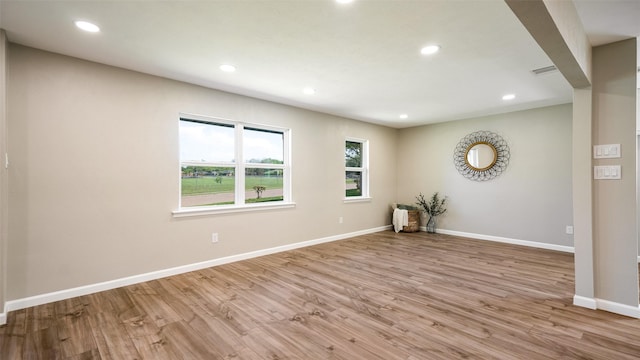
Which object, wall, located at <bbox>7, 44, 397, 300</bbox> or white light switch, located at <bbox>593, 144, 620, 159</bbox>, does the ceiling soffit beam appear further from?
wall, located at <bbox>7, 44, 397, 300</bbox>

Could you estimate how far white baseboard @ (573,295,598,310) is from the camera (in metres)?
2.56

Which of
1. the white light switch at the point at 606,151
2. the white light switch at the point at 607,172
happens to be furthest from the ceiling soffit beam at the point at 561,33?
the white light switch at the point at 607,172

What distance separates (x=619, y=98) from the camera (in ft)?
8.11

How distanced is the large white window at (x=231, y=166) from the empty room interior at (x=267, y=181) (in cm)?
3

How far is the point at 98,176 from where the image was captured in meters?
2.99

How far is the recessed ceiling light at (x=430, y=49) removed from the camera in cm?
266

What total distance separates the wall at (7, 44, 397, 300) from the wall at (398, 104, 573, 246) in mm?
4065

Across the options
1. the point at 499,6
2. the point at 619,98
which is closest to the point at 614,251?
the point at 619,98

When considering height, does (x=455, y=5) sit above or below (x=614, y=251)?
above

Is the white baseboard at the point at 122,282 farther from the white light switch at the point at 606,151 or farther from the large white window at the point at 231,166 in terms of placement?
the white light switch at the point at 606,151

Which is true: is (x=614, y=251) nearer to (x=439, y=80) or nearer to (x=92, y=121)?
(x=439, y=80)

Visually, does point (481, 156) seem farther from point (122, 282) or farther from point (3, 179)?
point (3, 179)

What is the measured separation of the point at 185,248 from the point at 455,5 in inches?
148

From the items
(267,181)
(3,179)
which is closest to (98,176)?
(3,179)
